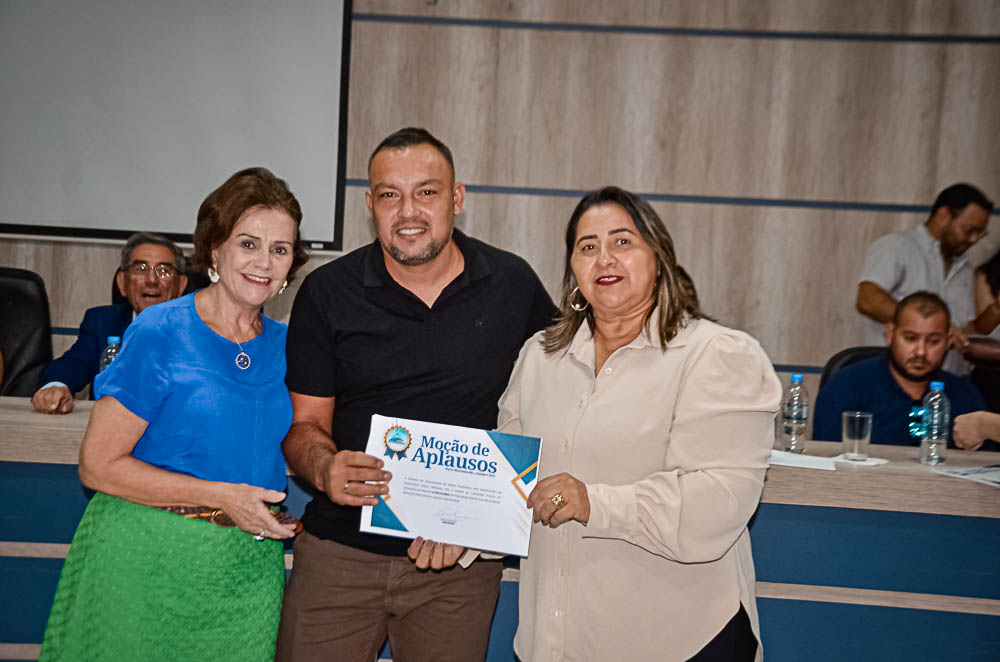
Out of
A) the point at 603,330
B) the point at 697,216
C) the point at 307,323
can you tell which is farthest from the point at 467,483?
the point at 697,216

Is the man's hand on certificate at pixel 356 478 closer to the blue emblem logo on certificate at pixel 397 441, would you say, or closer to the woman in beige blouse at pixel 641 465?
the blue emblem logo on certificate at pixel 397 441

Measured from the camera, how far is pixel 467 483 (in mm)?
1588

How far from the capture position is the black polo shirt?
1.77 m

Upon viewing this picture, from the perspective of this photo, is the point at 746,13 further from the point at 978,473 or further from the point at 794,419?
the point at 978,473

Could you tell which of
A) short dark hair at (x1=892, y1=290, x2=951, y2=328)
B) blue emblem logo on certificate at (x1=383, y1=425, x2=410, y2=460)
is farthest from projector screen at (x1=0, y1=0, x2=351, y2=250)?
blue emblem logo on certificate at (x1=383, y1=425, x2=410, y2=460)

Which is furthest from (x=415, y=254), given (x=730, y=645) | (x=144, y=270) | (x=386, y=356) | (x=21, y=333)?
(x=21, y=333)

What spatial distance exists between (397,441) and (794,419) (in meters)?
1.49

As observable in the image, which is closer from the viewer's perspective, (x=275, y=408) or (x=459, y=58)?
(x=275, y=408)

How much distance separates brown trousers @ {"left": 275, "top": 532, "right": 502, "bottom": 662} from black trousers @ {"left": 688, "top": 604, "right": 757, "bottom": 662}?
0.54 m

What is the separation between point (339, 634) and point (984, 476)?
174 cm

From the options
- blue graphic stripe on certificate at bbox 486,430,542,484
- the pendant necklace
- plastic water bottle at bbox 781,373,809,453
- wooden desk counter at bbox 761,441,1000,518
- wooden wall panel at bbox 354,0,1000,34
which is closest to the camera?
blue graphic stripe on certificate at bbox 486,430,542,484

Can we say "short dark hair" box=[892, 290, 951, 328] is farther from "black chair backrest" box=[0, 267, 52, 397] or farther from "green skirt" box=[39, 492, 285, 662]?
"black chair backrest" box=[0, 267, 52, 397]

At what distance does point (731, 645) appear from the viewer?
149 cm

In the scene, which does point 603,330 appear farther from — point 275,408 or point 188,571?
point 188,571
